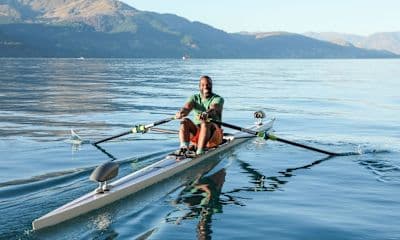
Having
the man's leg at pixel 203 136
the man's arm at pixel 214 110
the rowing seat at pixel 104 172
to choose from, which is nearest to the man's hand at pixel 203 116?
the man's leg at pixel 203 136

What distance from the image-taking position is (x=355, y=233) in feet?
32.4

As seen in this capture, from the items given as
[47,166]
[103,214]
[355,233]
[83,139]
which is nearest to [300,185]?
[355,233]

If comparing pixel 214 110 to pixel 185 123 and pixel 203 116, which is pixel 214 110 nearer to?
pixel 203 116

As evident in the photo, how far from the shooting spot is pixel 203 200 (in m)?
11.8

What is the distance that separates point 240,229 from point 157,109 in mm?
22566

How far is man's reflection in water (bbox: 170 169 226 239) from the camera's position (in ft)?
33.0

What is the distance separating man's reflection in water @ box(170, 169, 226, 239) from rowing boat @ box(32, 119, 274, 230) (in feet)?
2.44

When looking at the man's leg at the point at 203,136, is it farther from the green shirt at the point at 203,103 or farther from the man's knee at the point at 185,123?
the green shirt at the point at 203,103

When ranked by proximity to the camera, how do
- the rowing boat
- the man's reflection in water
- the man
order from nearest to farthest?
the rowing boat → the man's reflection in water → the man

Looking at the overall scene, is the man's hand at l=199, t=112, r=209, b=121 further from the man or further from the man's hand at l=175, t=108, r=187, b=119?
the man's hand at l=175, t=108, r=187, b=119

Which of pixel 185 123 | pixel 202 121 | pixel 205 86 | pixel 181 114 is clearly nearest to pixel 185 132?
pixel 185 123

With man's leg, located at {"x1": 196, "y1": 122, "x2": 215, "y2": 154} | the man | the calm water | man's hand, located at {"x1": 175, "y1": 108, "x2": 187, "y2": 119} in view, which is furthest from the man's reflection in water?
man's hand, located at {"x1": 175, "y1": 108, "x2": 187, "y2": 119}

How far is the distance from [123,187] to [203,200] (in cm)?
186

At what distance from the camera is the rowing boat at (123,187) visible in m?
9.41
